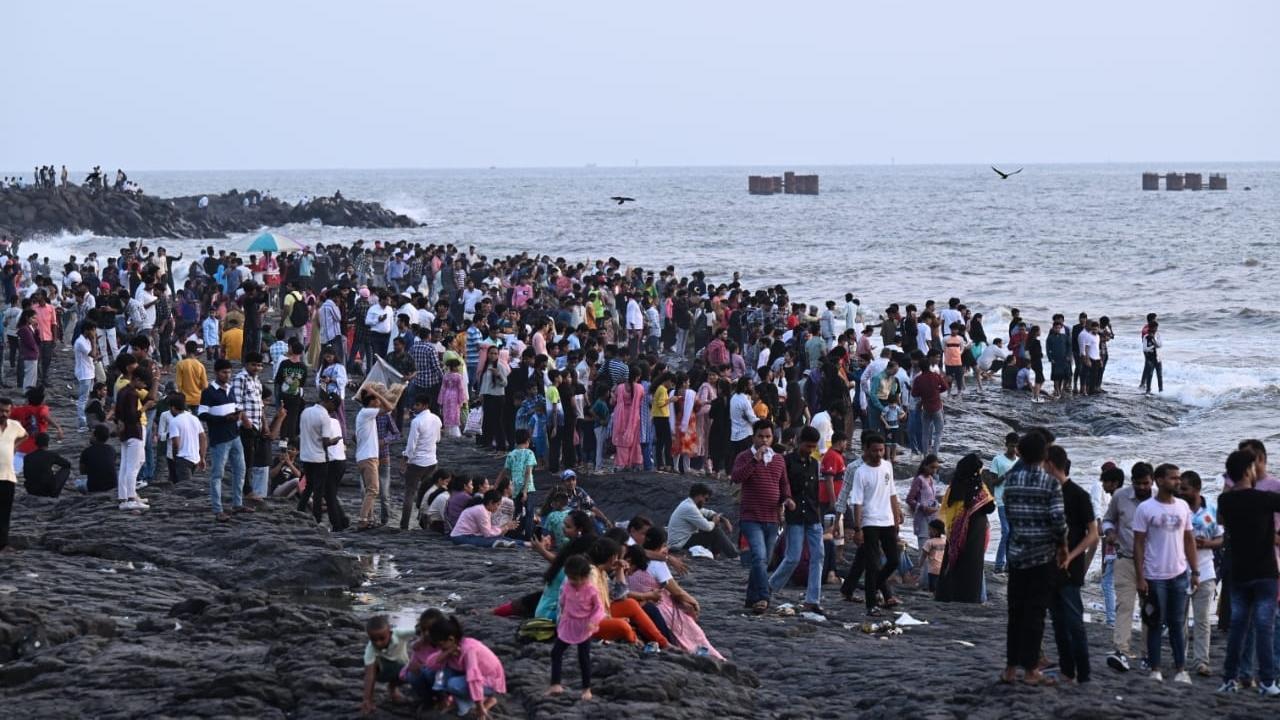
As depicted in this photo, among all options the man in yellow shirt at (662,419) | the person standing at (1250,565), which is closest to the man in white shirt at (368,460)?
the man in yellow shirt at (662,419)

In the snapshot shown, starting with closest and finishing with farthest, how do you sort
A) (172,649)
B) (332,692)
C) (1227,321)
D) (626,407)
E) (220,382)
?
1. (332,692)
2. (172,649)
3. (220,382)
4. (626,407)
5. (1227,321)

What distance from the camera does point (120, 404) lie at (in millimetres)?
13414

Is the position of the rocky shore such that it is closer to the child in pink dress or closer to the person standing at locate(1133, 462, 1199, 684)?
the person standing at locate(1133, 462, 1199, 684)

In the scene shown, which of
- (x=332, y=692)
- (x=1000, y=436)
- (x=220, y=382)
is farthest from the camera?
(x=1000, y=436)

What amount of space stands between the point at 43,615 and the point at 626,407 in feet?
27.0

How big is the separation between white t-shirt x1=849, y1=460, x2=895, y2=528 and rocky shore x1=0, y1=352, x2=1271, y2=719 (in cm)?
90

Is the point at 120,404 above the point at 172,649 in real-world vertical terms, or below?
above

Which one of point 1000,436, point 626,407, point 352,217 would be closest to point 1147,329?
point 1000,436

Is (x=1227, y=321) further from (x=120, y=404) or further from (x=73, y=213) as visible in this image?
(x=73, y=213)

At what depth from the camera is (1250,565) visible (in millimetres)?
8711

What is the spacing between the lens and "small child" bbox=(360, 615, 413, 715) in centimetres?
783

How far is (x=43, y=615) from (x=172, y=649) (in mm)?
1202

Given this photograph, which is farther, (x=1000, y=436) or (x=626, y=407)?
(x=1000, y=436)

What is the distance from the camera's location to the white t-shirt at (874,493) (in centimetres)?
1069
